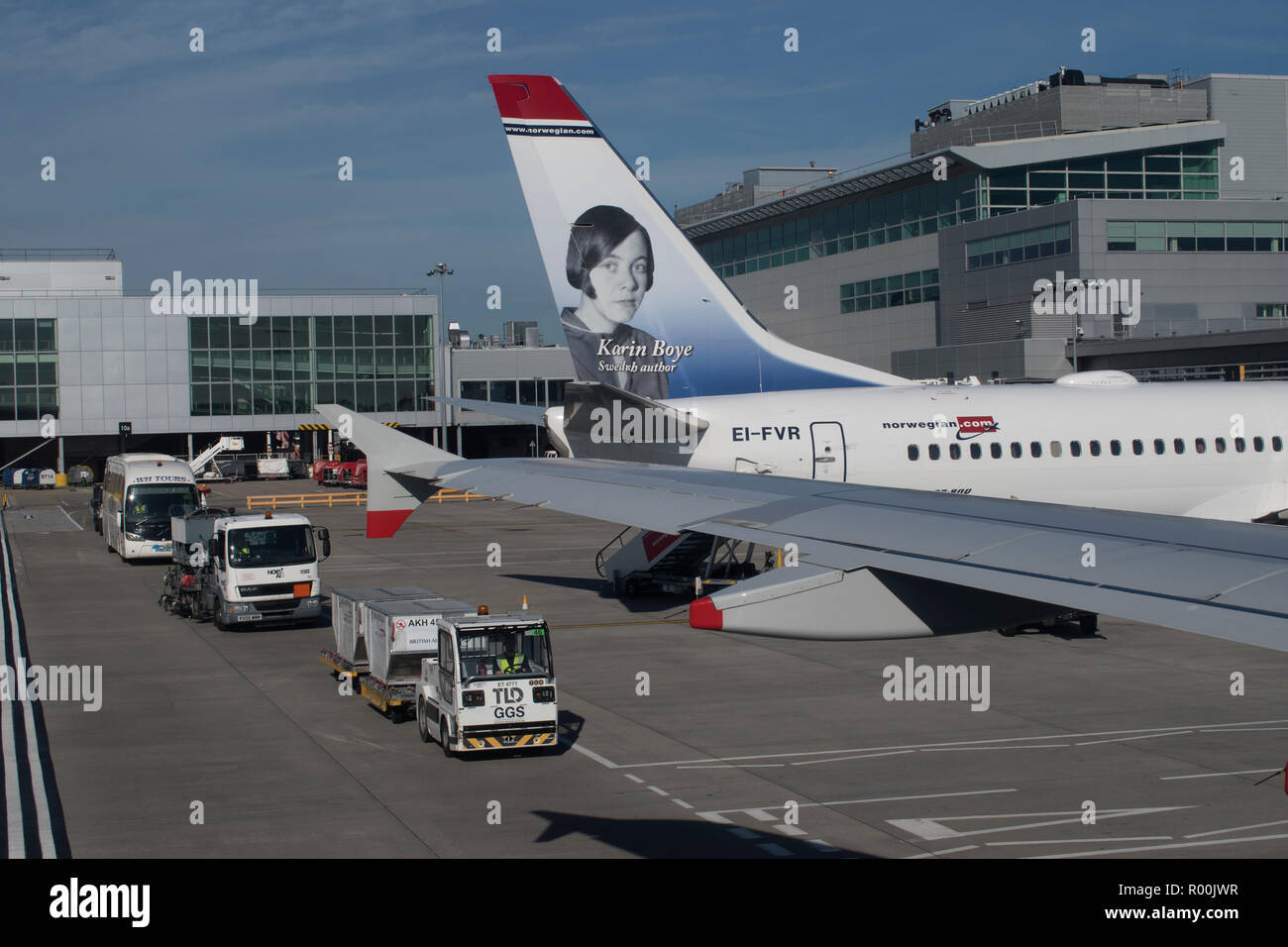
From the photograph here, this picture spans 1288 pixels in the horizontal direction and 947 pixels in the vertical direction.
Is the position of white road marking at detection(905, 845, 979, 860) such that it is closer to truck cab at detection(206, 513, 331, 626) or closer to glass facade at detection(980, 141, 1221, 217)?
truck cab at detection(206, 513, 331, 626)

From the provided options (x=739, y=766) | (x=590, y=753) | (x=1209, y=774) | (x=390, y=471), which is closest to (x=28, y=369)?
(x=390, y=471)

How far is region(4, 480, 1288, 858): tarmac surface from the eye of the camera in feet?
50.2

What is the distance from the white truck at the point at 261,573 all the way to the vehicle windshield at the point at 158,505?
16505mm

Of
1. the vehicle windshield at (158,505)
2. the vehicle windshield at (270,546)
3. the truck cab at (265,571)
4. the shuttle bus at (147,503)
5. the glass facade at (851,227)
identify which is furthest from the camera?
the glass facade at (851,227)

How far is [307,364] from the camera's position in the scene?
10969cm

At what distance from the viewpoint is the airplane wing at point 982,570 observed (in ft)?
30.1

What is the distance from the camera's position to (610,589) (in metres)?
37.8

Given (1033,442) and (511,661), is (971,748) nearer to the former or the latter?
(511,661)

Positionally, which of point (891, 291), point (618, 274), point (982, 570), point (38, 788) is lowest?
point (38, 788)

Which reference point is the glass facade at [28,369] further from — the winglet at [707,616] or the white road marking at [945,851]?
the winglet at [707,616]

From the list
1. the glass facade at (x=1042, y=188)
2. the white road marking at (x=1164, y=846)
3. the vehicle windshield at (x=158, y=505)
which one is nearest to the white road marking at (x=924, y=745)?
the white road marking at (x=1164, y=846)

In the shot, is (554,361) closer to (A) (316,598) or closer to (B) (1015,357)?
(B) (1015,357)

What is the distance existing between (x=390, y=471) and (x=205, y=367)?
3500 inches
